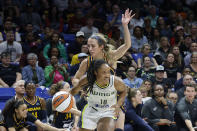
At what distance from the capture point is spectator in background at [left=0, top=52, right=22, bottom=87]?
8.92 m

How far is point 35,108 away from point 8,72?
1.83 meters

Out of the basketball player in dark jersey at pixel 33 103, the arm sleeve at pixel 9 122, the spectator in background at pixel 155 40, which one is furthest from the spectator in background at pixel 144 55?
the arm sleeve at pixel 9 122

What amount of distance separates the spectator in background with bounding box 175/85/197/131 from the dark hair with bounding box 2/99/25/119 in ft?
10.4

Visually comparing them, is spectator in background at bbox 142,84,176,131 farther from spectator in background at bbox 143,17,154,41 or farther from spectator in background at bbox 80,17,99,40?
spectator in background at bbox 143,17,154,41

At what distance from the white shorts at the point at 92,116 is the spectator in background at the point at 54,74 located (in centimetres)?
386

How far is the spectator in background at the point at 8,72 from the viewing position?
Result: 8.92m

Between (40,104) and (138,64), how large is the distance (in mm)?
3579

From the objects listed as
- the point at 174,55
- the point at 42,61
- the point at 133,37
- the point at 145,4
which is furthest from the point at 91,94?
the point at 145,4

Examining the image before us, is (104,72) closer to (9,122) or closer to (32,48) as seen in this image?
(9,122)

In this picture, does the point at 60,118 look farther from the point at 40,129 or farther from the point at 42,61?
the point at 42,61

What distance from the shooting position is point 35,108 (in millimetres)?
7469

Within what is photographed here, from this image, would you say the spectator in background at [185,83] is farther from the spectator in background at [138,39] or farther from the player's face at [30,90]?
the player's face at [30,90]

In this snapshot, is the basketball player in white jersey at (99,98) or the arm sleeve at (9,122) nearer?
the basketball player in white jersey at (99,98)

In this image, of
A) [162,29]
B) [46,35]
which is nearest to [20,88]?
[46,35]
